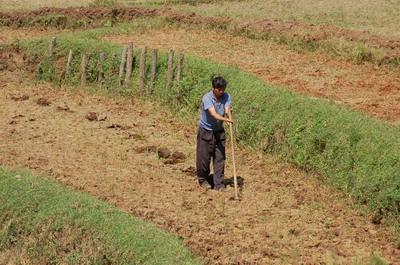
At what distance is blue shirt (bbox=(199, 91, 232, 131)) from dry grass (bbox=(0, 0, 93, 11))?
1900cm

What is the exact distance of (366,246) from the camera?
1002cm

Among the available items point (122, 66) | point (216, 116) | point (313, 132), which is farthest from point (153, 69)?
point (216, 116)

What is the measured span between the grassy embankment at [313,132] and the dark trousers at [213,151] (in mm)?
2002

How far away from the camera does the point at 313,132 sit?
42.7ft

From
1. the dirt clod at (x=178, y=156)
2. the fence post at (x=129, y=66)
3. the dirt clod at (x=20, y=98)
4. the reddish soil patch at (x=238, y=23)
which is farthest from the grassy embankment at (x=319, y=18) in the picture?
the dirt clod at (x=20, y=98)

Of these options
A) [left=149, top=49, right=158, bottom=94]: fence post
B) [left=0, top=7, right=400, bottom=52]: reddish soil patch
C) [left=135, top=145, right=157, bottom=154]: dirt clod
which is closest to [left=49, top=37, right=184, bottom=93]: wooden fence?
[left=149, top=49, right=158, bottom=94]: fence post

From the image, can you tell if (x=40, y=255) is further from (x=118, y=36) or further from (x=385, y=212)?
(x=118, y=36)

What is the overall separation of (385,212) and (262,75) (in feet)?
26.4

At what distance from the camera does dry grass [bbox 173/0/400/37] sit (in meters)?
26.1

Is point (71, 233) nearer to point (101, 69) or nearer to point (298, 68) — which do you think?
point (101, 69)

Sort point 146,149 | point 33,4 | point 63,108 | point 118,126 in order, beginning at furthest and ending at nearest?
point 33,4 → point 63,108 → point 118,126 → point 146,149

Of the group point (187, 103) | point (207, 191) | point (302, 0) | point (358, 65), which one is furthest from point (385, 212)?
point (302, 0)

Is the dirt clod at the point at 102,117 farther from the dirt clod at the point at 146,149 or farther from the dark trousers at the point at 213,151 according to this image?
the dark trousers at the point at 213,151

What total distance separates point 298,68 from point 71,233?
420 inches
